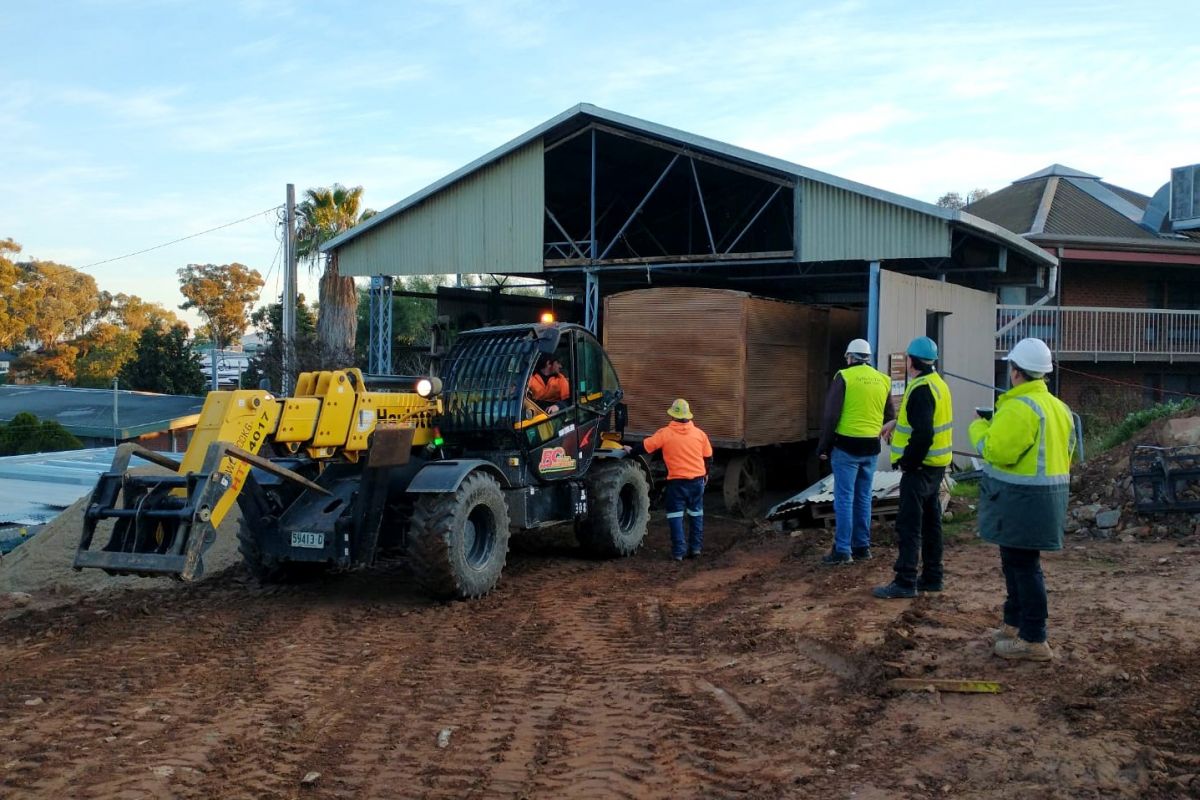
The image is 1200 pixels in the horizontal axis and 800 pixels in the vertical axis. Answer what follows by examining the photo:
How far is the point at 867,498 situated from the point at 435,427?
403 cm

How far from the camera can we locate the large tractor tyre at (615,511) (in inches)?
424

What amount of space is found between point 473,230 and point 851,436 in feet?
35.0

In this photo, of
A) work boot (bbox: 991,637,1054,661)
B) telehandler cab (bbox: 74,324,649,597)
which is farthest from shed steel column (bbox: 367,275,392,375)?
work boot (bbox: 991,637,1054,661)

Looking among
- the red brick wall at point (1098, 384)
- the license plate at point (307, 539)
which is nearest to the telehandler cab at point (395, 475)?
the license plate at point (307, 539)

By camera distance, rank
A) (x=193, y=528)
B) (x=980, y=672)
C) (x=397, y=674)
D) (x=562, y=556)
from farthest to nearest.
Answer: (x=562, y=556) → (x=193, y=528) → (x=397, y=674) → (x=980, y=672)

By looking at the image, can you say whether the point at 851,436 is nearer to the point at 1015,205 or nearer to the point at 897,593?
the point at 897,593

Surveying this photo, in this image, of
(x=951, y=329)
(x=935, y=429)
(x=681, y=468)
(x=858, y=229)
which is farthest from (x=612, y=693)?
(x=951, y=329)

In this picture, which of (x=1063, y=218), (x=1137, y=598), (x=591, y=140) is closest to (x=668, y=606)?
(x=1137, y=598)

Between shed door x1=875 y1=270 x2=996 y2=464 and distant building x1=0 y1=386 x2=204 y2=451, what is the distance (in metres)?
15.1

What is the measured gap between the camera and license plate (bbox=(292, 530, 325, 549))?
27.7 ft

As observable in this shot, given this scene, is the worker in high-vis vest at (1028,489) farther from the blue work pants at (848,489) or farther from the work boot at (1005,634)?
the blue work pants at (848,489)

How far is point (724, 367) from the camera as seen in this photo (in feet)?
44.4

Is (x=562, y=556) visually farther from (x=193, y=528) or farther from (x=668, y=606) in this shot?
(x=193, y=528)

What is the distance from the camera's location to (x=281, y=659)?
6.97 meters
